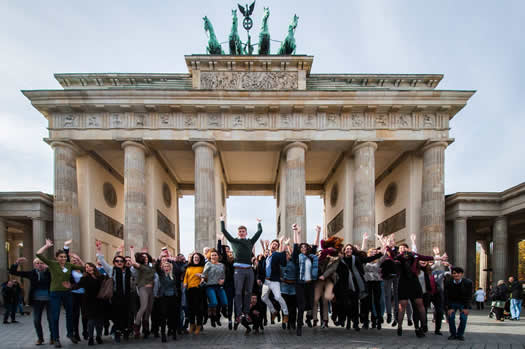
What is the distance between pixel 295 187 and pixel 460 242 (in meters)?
10.1

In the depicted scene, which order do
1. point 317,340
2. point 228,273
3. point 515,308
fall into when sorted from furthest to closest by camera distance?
point 515,308, point 228,273, point 317,340

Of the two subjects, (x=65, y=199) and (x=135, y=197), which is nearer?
(x=65, y=199)

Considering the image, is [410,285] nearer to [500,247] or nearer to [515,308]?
[515,308]

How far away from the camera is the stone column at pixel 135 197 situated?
20.6m

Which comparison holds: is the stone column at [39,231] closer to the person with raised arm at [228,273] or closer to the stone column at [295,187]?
the stone column at [295,187]

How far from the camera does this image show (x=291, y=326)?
8.73 meters

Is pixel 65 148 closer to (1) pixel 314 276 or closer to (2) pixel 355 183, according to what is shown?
(2) pixel 355 183

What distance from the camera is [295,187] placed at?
21453 millimetres

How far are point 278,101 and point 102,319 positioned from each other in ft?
51.9

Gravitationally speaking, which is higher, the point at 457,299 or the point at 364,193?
the point at 364,193

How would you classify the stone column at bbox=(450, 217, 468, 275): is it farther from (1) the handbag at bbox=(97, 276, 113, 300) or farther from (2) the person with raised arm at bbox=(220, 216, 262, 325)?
(1) the handbag at bbox=(97, 276, 113, 300)

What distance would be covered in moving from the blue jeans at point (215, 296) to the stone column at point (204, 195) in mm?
12218

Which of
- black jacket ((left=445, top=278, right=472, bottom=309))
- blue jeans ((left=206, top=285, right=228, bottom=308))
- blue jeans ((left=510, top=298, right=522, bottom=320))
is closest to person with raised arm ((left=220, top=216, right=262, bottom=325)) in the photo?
blue jeans ((left=206, top=285, right=228, bottom=308))

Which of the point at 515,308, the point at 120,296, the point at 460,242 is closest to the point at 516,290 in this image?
the point at 515,308
